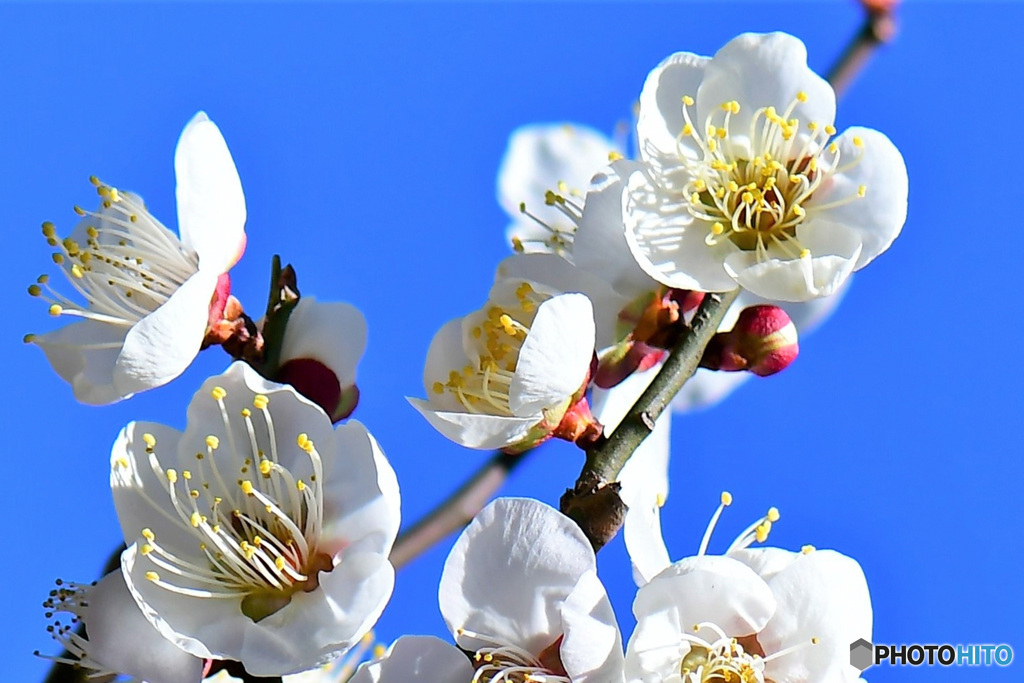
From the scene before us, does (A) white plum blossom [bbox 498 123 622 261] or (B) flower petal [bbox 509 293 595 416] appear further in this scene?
(A) white plum blossom [bbox 498 123 622 261]

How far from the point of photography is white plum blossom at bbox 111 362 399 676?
122 centimetres

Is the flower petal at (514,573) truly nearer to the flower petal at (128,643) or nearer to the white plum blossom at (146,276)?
the flower petal at (128,643)

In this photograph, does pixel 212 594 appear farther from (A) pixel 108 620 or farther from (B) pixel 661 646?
(B) pixel 661 646

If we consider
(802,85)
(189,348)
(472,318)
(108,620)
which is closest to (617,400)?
(472,318)

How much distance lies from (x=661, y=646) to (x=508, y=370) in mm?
380

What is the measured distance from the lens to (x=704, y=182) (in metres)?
1.48

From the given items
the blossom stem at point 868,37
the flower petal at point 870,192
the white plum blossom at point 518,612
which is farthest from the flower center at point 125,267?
the blossom stem at point 868,37

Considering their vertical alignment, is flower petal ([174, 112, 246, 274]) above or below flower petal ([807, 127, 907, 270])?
below

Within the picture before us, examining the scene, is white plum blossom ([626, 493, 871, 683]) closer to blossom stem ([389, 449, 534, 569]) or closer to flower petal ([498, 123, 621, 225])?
blossom stem ([389, 449, 534, 569])

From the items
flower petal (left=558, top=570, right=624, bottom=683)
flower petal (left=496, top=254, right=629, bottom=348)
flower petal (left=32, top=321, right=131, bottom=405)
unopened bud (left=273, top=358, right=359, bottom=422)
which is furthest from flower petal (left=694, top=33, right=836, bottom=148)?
flower petal (left=32, top=321, right=131, bottom=405)

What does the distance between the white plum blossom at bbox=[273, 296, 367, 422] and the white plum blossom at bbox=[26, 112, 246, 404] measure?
9 cm

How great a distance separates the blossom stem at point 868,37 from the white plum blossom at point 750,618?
3.91 ft

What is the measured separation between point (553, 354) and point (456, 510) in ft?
2.10

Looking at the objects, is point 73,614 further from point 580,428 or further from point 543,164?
point 543,164
